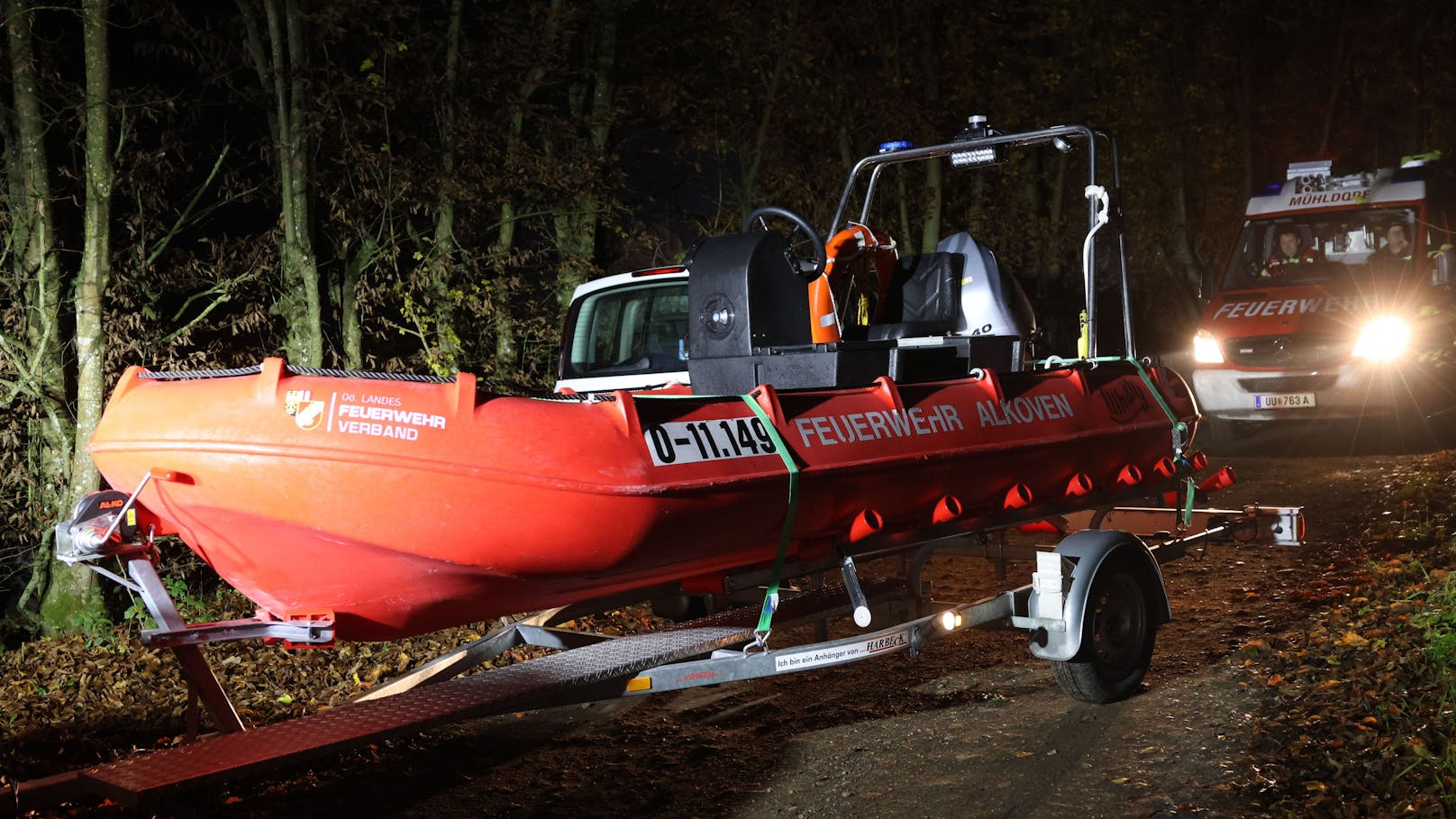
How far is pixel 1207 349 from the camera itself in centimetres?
1224

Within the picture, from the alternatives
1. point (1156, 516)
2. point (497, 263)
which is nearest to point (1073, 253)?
point (497, 263)

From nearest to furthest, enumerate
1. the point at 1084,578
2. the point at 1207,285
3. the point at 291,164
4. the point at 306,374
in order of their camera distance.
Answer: the point at 306,374
the point at 1084,578
the point at 291,164
the point at 1207,285

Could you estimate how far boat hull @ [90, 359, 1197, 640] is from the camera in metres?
3.95

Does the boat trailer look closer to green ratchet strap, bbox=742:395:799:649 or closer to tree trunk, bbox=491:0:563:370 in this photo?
green ratchet strap, bbox=742:395:799:649

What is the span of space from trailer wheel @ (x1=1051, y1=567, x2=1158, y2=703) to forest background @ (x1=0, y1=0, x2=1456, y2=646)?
2536mm

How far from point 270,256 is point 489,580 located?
597cm

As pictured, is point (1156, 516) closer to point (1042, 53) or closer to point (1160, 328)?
point (1042, 53)

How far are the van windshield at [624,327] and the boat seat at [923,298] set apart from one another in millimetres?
1282

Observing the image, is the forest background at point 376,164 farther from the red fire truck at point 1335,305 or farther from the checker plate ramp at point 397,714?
the red fire truck at point 1335,305

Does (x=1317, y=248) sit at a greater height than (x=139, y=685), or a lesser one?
greater

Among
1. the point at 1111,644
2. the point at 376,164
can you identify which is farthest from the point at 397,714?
the point at 376,164

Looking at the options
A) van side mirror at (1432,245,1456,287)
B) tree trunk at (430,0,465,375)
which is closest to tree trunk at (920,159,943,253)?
van side mirror at (1432,245,1456,287)

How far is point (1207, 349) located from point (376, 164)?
26.4 ft

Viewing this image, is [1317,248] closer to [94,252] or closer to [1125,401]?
[1125,401]
